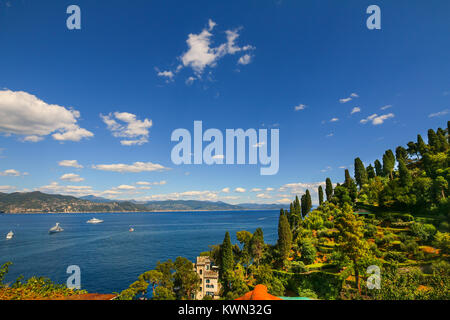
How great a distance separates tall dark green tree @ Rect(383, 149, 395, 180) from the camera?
179 ft

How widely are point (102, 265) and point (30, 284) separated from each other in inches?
1791

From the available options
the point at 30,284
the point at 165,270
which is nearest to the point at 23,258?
the point at 165,270

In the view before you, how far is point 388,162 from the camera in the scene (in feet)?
179

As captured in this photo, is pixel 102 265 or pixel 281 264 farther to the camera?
pixel 102 265

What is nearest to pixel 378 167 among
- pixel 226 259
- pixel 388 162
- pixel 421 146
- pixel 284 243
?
pixel 388 162

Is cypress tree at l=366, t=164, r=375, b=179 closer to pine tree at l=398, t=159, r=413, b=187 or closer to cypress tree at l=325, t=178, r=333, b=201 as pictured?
cypress tree at l=325, t=178, r=333, b=201

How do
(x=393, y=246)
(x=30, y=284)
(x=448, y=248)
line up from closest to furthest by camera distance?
(x=30, y=284)
(x=448, y=248)
(x=393, y=246)

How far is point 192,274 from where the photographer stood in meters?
25.4

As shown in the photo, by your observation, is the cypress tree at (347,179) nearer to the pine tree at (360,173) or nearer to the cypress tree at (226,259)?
the pine tree at (360,173)

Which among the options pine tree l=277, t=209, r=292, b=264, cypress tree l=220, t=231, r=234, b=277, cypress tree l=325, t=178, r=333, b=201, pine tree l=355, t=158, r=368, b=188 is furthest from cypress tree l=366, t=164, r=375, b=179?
cypress tree l=220, t=231, r=234, b=277

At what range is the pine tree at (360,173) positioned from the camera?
57669mm

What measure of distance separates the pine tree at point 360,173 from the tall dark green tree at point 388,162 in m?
4.94

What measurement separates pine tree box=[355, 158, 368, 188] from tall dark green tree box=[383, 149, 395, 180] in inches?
195
